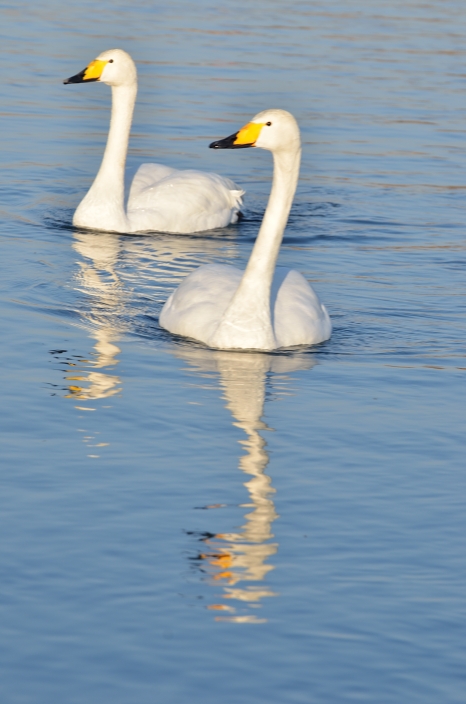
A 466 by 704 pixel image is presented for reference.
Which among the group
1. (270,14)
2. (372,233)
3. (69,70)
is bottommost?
(372,233)

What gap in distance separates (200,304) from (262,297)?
736mm

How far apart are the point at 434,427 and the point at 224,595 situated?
3202 mm

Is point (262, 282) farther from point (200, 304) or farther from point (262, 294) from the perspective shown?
point (200, 304)

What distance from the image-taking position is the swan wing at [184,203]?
1631 centimetres

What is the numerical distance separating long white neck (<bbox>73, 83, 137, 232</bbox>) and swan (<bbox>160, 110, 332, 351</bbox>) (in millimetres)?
4219

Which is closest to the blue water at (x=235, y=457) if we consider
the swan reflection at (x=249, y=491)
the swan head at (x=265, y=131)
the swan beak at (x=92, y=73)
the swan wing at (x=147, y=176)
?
the swan reflection at (x=249, y=491)

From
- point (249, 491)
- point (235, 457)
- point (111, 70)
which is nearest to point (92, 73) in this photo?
point (111, 70)

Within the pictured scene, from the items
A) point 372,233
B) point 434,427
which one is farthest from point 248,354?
point 372,233

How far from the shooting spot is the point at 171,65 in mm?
26562

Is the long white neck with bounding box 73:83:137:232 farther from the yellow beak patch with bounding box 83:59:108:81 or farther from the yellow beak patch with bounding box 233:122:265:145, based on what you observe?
the yellow beak patch with bounding box 233:122:265:145

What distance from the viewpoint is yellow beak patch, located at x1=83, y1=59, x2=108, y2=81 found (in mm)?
16578

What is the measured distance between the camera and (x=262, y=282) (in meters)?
11.2

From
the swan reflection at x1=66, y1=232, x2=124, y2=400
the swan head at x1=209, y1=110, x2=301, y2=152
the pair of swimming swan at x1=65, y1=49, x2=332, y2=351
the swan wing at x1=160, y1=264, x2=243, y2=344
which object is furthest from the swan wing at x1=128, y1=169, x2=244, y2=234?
the swan head at x1=209, y1=110, x2=301, y2=152

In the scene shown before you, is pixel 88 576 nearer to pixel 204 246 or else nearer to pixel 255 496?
pixel 255 496
